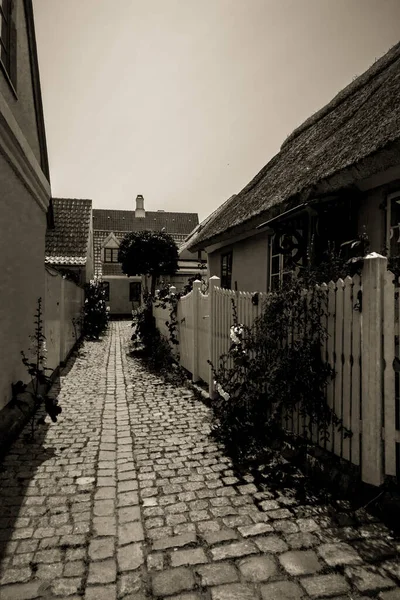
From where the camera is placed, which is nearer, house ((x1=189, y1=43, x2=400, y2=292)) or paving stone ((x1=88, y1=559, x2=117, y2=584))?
paving stone ((x1=88, y1=559, x2=117, y2=584))

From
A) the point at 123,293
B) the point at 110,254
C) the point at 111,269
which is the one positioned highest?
the point at 110,254

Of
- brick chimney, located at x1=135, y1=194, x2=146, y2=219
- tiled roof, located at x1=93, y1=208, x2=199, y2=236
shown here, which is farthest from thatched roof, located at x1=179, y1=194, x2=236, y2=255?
brick chimney, located at x1=135, y1=194, x2=146, y2=219

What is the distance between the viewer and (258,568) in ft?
7.78

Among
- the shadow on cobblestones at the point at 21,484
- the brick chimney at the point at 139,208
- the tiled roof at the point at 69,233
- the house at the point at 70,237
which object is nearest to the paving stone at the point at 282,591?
the shadow on cobblestones at the point at 21,484

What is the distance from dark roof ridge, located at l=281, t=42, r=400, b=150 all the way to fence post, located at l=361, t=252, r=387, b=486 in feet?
21.7

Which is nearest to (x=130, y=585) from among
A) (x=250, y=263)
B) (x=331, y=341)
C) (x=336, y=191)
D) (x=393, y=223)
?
(x=331, y=341)

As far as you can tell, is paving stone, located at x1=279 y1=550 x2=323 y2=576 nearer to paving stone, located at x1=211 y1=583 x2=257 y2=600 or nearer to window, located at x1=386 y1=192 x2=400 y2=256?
paving stone, located at x1=211 y1=583 x2=257 y2=600

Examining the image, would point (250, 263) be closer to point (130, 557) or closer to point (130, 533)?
point (130, 533)

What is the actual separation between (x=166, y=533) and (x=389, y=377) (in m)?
1.92

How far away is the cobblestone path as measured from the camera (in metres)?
2.23

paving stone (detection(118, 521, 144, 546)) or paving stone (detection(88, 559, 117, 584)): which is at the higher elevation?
paving stone (detection(88, 559, 117, 584))

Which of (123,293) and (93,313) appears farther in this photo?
(123,293)

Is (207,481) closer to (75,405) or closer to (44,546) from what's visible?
(44,546)

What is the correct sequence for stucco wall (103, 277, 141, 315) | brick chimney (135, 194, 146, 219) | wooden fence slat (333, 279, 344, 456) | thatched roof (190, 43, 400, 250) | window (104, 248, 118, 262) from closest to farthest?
wooden fence slat (333, 279, 344, 456) → thatched roof (190, 43, 400, 250) → stucco wall (103, 277, 141, 315) → window (104, 248, 118, 262) → brick chimney (135, 194, 146, 219)
